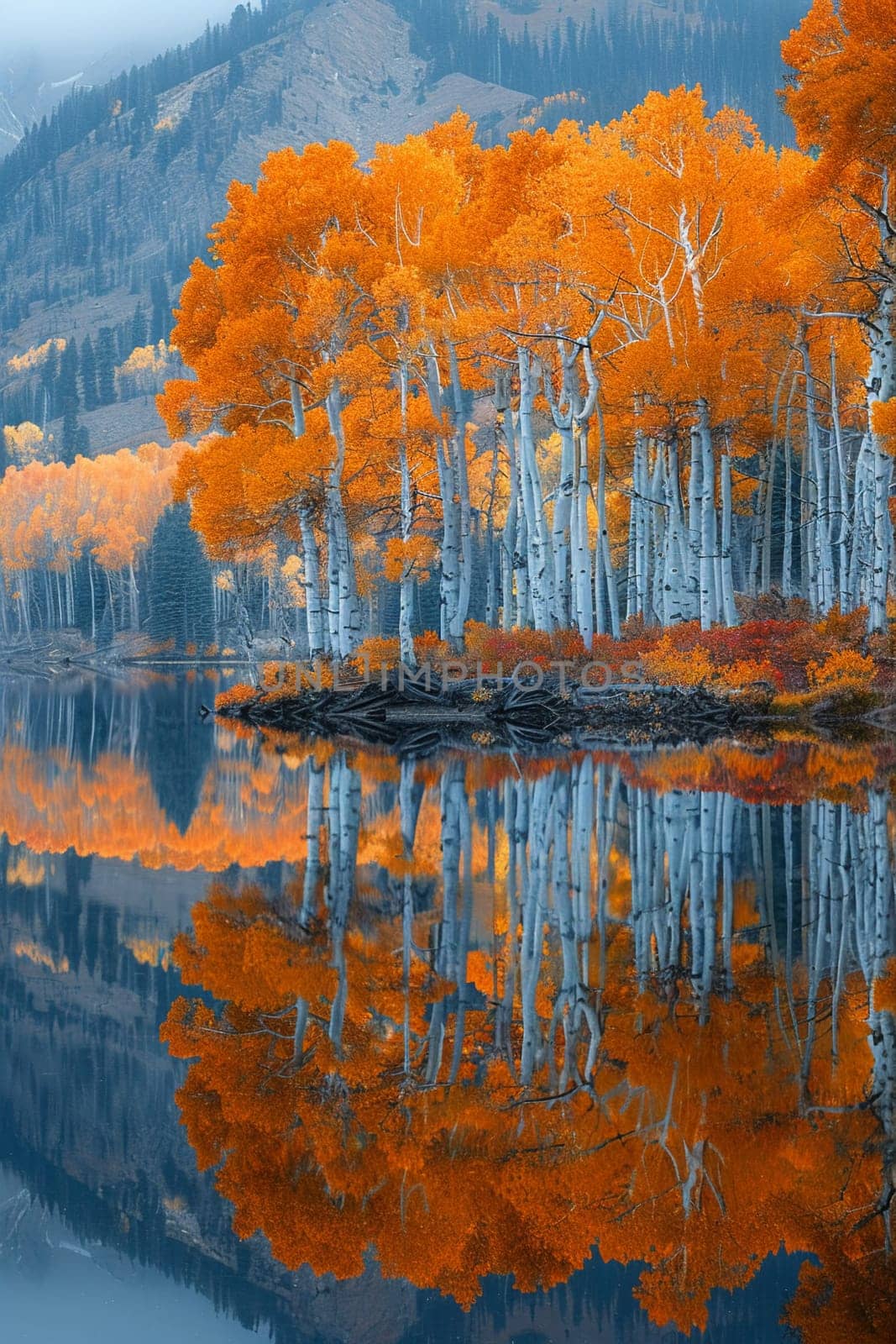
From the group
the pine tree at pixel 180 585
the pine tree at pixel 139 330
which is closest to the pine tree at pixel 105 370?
the pine tree at pixel 139 330

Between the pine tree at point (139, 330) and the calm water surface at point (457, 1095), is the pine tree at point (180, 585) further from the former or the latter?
the pine tree at point (139, 330)

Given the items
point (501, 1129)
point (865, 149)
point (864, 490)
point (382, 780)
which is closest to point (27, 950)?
point (501, 1129)

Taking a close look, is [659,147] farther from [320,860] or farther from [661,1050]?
[661,1050]

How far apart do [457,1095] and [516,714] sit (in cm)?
1793

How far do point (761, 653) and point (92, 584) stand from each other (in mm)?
84219

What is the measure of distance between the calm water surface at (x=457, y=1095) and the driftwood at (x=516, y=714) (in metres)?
10.8

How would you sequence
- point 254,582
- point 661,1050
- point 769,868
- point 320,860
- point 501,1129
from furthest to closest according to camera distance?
point 254,582 → point 320,860 → point 769,868 → point 661,1050 → point 501,1129

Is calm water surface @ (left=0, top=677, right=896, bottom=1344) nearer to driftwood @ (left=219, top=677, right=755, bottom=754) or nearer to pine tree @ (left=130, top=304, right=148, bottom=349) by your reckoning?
driftwood @ (left=219, top=677, right=755, bottom=754)

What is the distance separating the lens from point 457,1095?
4.78 meters

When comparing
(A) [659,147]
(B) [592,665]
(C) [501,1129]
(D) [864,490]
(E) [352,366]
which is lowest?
(C) [501,1129]

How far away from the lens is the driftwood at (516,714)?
69.8ft

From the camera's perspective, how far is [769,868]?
28.7ft

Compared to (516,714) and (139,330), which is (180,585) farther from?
(139,330)

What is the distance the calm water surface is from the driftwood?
427 inches
